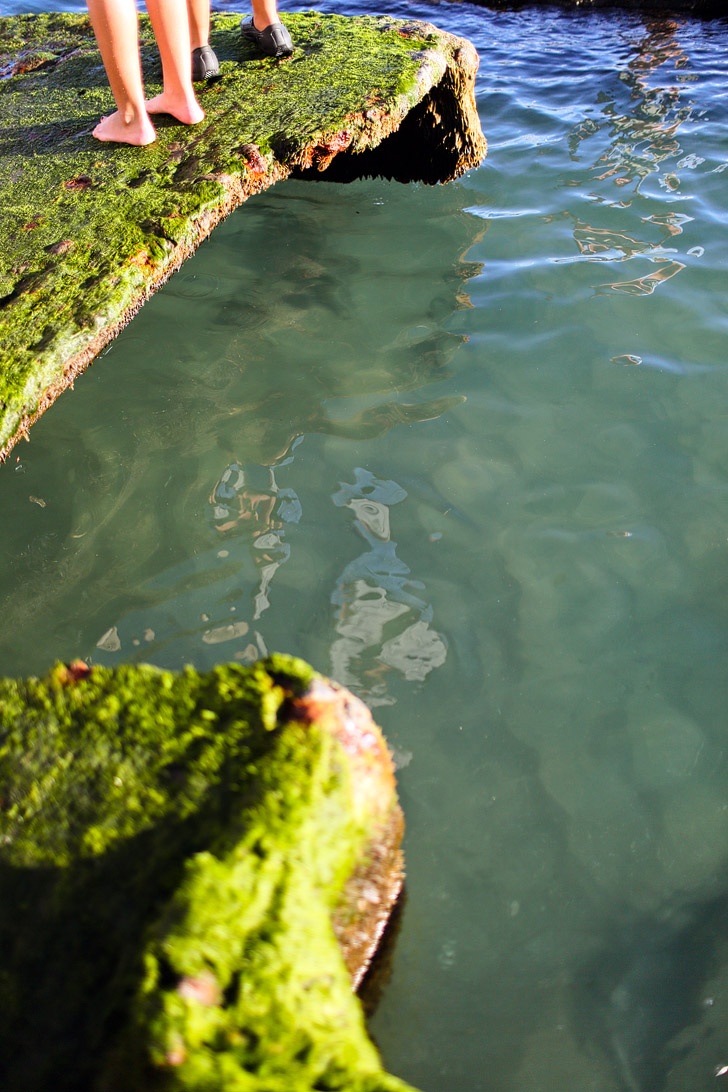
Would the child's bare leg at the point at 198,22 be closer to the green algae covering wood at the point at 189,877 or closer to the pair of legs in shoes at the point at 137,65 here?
the pair of legs in shoes at the point at 137,65

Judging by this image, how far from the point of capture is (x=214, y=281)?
4520 mm

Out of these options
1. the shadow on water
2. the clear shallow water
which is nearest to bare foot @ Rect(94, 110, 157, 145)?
the clear shallow water

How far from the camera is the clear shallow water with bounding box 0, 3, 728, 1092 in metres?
2.03

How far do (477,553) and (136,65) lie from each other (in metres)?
2.97

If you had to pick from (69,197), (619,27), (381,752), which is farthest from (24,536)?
(619,27)

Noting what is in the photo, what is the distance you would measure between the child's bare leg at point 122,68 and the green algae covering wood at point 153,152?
0.10 metres

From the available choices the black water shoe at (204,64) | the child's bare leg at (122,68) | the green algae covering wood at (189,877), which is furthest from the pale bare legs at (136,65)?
the green algae covering wood at (189,877)

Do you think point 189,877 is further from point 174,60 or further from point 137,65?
point 174,60

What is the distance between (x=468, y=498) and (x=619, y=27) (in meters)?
9.09

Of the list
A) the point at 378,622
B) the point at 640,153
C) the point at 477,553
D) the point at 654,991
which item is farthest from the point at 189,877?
the point at 640,153

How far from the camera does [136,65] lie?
3.65m

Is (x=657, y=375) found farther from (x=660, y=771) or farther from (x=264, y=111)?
(x=264, y=111)

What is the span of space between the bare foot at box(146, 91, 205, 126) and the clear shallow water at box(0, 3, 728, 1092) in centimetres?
86

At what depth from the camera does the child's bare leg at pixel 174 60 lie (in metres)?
3.66
